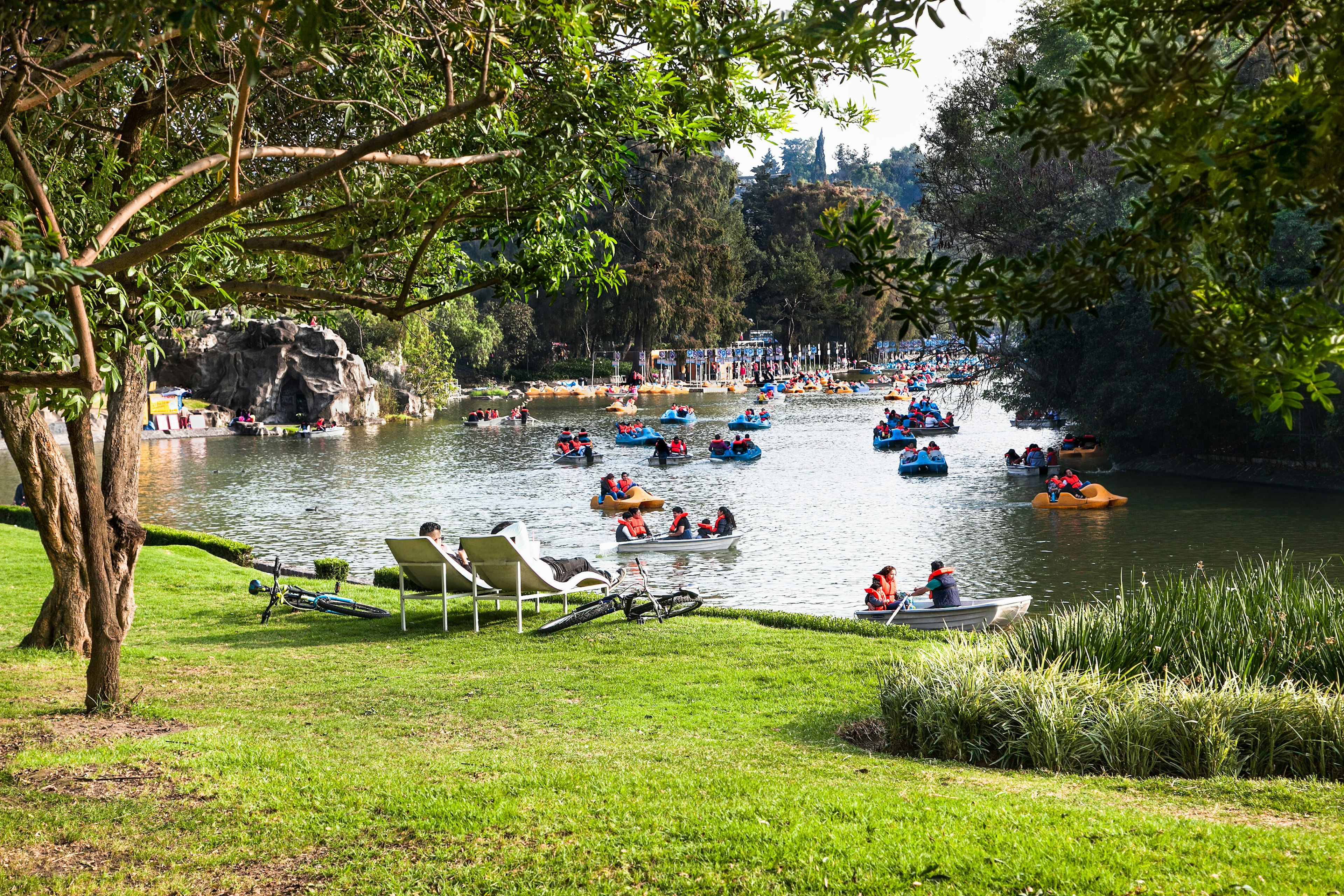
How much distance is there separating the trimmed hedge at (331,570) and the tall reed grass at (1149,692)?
10.2 metres

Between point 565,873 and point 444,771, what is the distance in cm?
164

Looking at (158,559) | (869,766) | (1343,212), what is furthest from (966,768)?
(158,559)

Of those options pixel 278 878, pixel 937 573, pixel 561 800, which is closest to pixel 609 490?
pixel 937 573

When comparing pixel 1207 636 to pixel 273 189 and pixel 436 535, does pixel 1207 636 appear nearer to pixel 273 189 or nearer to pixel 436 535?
pixel 273 189

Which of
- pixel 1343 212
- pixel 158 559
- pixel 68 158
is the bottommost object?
pixel 158 559

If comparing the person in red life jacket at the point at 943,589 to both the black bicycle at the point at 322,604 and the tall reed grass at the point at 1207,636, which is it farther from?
the black bicycle at the point at 322,604

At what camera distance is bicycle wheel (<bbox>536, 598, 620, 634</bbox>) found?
1057cm

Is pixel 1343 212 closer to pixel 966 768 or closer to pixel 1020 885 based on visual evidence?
pixel 1020 885

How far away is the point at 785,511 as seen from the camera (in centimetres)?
2661

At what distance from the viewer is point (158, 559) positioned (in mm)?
15883

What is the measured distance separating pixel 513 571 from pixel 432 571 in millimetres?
954

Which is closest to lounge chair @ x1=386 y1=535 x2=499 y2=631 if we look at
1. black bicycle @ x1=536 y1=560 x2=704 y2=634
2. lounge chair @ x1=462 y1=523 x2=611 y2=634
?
lounge chair @ x1=462 y1=523 x2=611 y2=634

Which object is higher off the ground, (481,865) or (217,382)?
(217,382)

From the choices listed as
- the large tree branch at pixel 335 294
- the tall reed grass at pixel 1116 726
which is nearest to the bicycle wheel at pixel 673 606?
the large tree branch at pixel 335 294
